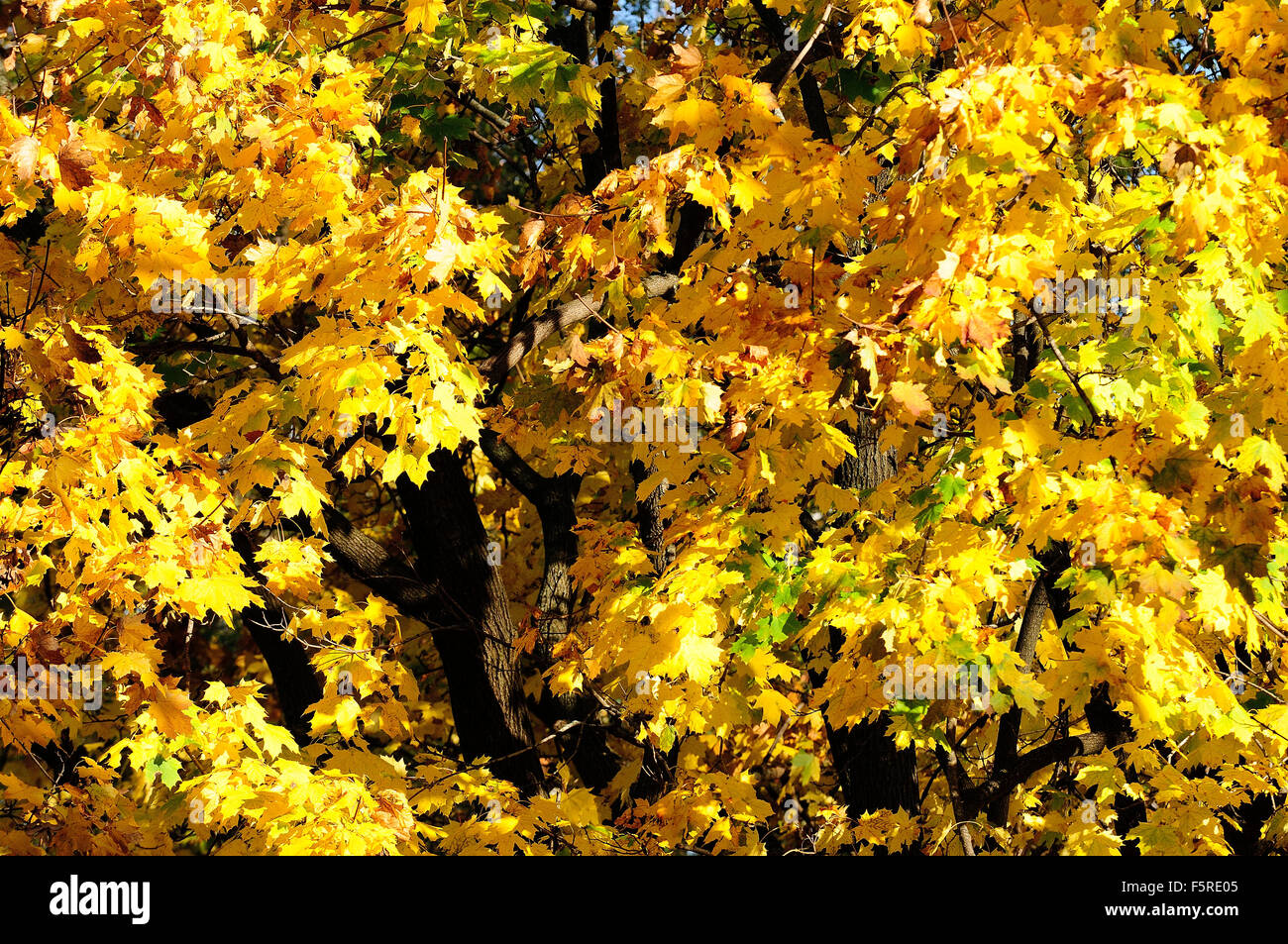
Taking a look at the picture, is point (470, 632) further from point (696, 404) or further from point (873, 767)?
point (696, 404)

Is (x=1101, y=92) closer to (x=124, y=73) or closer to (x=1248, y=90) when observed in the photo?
(x=1248, y=90)

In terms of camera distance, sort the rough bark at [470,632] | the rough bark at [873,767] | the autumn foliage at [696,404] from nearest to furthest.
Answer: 1. the autumn foliage at [696,404]
2. the rough bark at [873,767]
3. the rough bark at [470,632]

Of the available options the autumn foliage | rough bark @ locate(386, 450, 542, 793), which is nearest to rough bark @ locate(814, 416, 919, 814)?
the autumn foliage

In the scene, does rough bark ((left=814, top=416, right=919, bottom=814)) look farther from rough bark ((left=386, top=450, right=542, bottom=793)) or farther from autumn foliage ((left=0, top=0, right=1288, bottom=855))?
rough bark ((left=386, top=450, right=542, bottom=793))

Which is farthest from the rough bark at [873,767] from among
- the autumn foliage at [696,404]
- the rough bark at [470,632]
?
the rough bark at [470,632]

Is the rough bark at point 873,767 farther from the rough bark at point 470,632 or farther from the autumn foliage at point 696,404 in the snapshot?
the rough bark at point 470,632

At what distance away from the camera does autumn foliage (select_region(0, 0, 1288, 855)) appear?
4438 millimetres

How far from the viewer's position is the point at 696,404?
5277mm

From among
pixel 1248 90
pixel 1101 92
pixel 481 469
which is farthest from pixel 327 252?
pixel 481 469

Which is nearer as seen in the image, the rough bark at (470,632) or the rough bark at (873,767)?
the rough bark at (873,767)

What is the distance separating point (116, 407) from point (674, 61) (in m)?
3.19

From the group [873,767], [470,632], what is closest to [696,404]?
[470,632]

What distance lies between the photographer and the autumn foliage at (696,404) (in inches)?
175

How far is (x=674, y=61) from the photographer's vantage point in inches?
189
